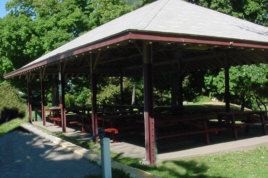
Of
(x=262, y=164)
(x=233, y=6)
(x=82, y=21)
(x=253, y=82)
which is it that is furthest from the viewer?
(x=82, y=21)

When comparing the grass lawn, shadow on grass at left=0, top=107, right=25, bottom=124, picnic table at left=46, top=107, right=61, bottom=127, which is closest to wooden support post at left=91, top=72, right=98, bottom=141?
the grass lawn

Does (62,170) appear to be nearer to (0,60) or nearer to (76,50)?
(76,50)

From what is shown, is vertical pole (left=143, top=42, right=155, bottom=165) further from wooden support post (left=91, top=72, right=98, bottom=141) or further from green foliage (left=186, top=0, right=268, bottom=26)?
green foliage (left=186, top=0, right=268, bottom=26)

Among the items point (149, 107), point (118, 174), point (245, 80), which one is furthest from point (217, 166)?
point (245, 80)

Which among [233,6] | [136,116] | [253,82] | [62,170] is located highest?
[233,6]

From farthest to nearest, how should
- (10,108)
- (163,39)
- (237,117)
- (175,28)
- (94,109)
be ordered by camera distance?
(10,108) → (237,117) → (94,109) → (175,28) → (163,39)

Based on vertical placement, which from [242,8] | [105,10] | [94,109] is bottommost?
[94,109]

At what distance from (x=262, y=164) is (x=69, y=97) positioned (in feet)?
67.8

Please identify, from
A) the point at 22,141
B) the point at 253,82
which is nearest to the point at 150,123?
the point at 22,141

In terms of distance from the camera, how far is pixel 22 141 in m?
9.83

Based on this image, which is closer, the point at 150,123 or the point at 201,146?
the point at 150,123

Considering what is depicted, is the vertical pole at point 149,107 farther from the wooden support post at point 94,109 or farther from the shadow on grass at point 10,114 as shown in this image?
the shadow on grass at point 10,114

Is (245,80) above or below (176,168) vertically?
above

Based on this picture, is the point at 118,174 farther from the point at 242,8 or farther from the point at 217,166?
the point at 242,8
